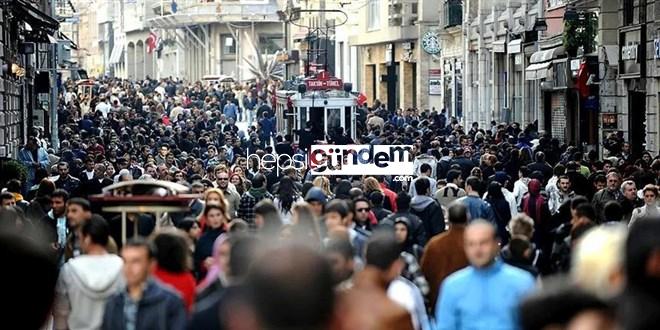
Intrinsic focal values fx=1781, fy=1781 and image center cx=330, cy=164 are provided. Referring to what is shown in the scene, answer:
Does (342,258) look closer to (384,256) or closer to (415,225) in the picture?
(384,256)

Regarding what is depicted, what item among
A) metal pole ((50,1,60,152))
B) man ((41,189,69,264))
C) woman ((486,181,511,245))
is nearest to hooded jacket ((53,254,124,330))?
man ((41,189,69,264))

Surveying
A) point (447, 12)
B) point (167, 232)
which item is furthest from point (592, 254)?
point (447, 12)

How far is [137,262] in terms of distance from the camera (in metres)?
9.27

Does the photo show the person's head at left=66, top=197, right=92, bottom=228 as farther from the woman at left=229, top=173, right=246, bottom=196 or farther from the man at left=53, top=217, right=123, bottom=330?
the woman at left=229, top=173, right=246, bottom=196

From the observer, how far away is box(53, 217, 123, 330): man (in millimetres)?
10781

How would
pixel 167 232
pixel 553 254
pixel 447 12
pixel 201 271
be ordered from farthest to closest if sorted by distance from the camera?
1. pixel 447 12
2. pixel 553 254
3. pixel 201 271
4. pixel 167 232

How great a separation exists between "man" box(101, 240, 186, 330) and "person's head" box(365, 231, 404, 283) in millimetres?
1015

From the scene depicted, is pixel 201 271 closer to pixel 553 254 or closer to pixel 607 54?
pixel 553 254

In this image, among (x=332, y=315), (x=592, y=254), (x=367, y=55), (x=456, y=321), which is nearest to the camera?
(x=332, y=315)

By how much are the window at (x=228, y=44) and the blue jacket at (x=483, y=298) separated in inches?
3731

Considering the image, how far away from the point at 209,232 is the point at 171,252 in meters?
3.13

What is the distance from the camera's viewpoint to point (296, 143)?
37812 mm

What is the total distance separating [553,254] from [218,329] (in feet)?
19.0

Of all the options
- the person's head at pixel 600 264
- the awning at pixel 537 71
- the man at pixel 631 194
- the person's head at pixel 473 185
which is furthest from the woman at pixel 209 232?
the awning at pixel 537 71
